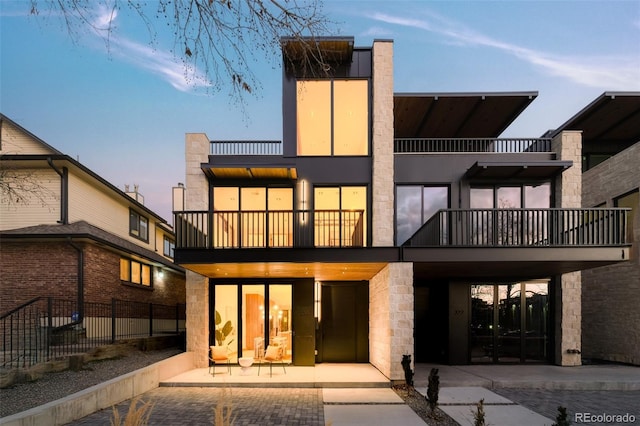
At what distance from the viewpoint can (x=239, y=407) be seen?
26.5ft

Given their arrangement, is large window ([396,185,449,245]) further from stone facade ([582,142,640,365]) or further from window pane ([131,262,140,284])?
window pane ([131,262,140,284])

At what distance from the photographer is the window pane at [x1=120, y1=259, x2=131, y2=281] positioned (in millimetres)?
15012

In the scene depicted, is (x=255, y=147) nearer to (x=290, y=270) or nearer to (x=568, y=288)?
(x=290, y=270)

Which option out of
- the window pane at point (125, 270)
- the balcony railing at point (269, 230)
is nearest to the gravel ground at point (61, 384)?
the balcony railing at point (269, 230)

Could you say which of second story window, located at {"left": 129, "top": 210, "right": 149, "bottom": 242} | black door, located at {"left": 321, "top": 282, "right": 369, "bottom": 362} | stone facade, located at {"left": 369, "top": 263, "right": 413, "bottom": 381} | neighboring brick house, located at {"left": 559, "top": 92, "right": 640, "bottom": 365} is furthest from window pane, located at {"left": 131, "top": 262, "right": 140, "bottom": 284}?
neighboring brick house, located at {"left": 559, "top": 92, "right": 640, "bottom": 365}

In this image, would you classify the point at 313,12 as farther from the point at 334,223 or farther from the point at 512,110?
the point at 512,110

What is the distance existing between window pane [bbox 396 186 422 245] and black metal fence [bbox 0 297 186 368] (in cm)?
857

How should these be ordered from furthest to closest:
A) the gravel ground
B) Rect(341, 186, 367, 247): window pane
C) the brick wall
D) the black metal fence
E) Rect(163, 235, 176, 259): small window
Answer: Rect(163, 235, 176, 259): small window, the brick wall, Rect(341, 186, 367, 247): window pane, the black metal fence, the gravel ground

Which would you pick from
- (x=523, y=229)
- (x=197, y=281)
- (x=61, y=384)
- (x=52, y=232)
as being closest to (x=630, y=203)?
(x=523, y=229)

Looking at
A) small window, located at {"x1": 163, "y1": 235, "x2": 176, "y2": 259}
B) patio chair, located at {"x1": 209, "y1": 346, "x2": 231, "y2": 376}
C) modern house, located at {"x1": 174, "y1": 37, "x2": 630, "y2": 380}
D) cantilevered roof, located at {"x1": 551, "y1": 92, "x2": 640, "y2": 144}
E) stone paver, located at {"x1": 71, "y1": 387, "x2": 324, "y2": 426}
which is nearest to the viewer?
stone paver, located at {"x1": 71, "y1": 387, "x2": 324, "y2": 426}

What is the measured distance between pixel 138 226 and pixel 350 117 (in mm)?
11177

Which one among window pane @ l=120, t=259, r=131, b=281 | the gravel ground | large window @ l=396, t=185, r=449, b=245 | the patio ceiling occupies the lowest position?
the gravel ground

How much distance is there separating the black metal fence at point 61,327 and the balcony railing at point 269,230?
10.1 feet

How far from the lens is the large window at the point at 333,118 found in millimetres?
12539
